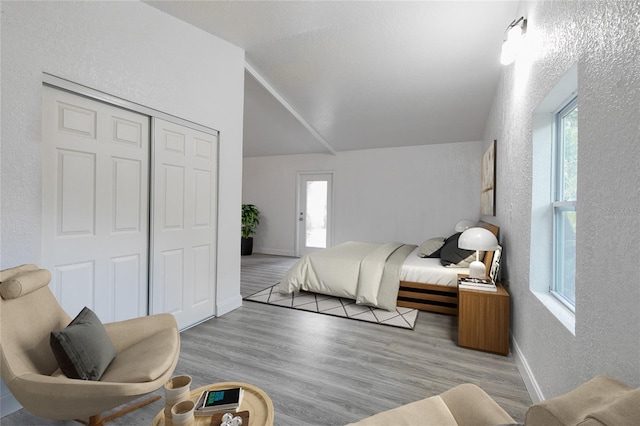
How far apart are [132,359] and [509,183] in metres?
3.05

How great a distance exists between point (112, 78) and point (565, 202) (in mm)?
3072

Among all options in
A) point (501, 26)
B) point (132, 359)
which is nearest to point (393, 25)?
point (501, 26)

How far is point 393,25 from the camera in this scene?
276cm

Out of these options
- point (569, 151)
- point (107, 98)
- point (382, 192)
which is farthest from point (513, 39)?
point (382, 192)

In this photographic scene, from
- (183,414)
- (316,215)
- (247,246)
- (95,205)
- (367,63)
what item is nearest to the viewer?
(183,414)

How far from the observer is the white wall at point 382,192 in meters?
5.29

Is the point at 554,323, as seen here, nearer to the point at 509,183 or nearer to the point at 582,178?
the point at 582,178

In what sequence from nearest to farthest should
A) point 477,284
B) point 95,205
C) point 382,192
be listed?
point 95,205
point 477,284
point 382,192

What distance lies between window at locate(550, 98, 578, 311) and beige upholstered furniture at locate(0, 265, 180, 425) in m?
2.18

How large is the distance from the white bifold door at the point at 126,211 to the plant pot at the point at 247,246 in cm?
363

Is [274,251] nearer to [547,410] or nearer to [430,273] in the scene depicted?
[430,273]

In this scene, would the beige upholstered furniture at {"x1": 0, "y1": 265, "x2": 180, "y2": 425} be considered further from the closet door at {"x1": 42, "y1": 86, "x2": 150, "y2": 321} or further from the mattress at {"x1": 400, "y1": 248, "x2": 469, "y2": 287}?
the mattress at {"x1": 400, "y1": 248, "x2": 469, "y2": 287}

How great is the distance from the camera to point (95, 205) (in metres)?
2.04

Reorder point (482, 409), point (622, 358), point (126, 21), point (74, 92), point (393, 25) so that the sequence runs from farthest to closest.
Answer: point (393, 25) < point (126, 21) < point (74, 92) < point (482, 409) < point (622, 358)
